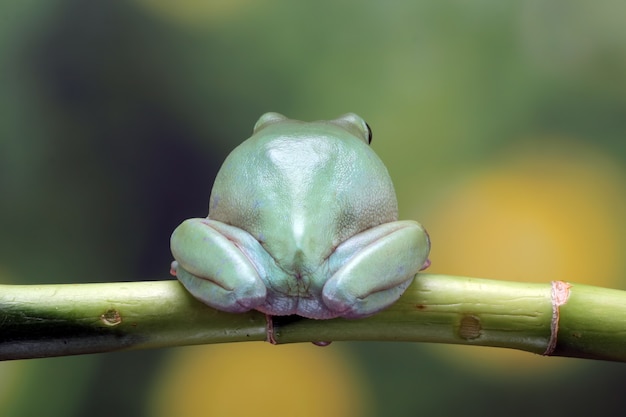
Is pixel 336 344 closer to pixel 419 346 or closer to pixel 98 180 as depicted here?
pixel 419 346

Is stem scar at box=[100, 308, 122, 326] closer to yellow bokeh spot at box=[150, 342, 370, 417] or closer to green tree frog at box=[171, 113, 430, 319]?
green tree frog at box=[171, 113, 430, 319]

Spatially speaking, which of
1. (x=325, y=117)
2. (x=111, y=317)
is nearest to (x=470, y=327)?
(x=111, y=317)

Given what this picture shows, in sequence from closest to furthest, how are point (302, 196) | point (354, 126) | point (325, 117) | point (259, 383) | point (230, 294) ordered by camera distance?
point (230, 294) < point (302, 196) < point (354, 126) < point (259, 383) < point (325, 117)

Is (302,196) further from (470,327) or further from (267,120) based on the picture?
(267,120)

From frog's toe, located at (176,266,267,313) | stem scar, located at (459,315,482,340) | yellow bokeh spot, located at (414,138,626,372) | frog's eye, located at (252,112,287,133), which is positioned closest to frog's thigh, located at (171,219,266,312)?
frog's toe, located at (176,266,267,313)

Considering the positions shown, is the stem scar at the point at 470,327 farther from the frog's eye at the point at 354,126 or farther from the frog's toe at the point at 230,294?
the frog's eye at the point at 354,126

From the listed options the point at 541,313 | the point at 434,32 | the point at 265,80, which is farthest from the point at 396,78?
the point at 541,313
